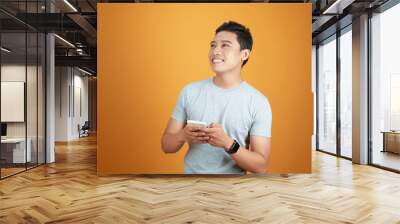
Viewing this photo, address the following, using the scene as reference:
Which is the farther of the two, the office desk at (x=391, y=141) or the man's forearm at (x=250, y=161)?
the office desk at (x=391, y=141)

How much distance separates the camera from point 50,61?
906cm

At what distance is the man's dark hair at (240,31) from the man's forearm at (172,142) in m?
1.94

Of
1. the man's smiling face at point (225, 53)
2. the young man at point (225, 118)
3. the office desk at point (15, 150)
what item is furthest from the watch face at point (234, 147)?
the office desk at point (15, 150)

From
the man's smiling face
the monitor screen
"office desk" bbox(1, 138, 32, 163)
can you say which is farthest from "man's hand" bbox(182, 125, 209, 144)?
the monitor screen

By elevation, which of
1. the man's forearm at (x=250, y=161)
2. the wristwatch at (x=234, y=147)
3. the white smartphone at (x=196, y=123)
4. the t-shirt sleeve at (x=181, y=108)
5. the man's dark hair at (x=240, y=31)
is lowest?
the man's forearm at (x=250, y=161)

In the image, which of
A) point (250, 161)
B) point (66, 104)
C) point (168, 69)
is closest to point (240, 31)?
point (168, 69)

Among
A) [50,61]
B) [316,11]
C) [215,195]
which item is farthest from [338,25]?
[50,61]

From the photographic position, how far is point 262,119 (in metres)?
6.86

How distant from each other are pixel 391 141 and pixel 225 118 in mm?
4311

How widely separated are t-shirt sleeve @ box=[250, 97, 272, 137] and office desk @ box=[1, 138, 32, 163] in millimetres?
4624

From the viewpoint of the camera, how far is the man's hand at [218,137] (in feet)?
21.7

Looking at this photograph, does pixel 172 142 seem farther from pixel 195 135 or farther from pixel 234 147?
pixel 234 147

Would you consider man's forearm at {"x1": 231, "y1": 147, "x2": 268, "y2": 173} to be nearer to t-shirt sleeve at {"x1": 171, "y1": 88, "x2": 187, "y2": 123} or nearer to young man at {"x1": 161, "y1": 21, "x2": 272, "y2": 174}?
young man at {"x1": 161, "y1": 21, "x2": 272, "y2": 174}

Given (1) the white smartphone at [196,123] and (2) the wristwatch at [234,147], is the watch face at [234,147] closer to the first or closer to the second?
(2) the wristwatch at [234,147]
